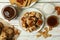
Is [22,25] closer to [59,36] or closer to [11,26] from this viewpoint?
[11,26]

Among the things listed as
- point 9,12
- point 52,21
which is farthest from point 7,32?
point 52,21

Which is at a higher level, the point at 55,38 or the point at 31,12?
the point at 31,12

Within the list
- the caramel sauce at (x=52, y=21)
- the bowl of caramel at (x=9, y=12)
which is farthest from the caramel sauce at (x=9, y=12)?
the caramel sauce at (x=52, y=21)

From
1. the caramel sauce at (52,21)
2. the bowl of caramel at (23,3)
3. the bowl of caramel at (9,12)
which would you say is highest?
the bowl of caramel at (23,3)

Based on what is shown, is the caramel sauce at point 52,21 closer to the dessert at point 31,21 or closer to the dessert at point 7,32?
the dessert at point 31,21

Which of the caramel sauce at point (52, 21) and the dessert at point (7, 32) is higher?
the caramel sauce at point (52, 21)

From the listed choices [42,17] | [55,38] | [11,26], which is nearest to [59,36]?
[55,38]

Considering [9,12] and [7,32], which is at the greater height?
[9,12]

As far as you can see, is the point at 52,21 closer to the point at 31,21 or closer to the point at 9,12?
the point at 31,21
